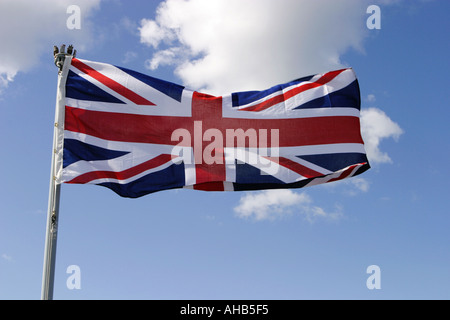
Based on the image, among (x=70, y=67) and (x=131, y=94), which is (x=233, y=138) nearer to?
(x=131, y=94)

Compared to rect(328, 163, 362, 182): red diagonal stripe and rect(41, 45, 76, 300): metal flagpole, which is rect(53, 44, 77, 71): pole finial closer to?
rect(41, 45, 76, 300): metal flagpole

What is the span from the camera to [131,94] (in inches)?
679

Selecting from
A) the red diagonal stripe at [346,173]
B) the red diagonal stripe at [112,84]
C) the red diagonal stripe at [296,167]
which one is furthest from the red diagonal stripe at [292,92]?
the red diagonal stripe at [112,84]

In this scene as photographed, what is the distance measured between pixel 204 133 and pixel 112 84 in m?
2.69

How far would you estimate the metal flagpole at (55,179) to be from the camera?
1371cm

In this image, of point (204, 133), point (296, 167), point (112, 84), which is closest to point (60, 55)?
point (112, 84)

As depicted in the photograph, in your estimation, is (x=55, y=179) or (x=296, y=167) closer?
(x=55, y=179)

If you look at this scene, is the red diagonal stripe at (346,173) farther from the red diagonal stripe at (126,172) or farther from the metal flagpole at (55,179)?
the metal flagpole at (55,179)

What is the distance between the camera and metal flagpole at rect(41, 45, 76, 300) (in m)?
13.7

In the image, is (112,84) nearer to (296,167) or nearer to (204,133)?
(204,133)

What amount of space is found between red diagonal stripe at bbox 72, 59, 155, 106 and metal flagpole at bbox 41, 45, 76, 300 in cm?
39

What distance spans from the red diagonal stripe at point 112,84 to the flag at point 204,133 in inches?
1.0

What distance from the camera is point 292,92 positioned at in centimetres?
1812
